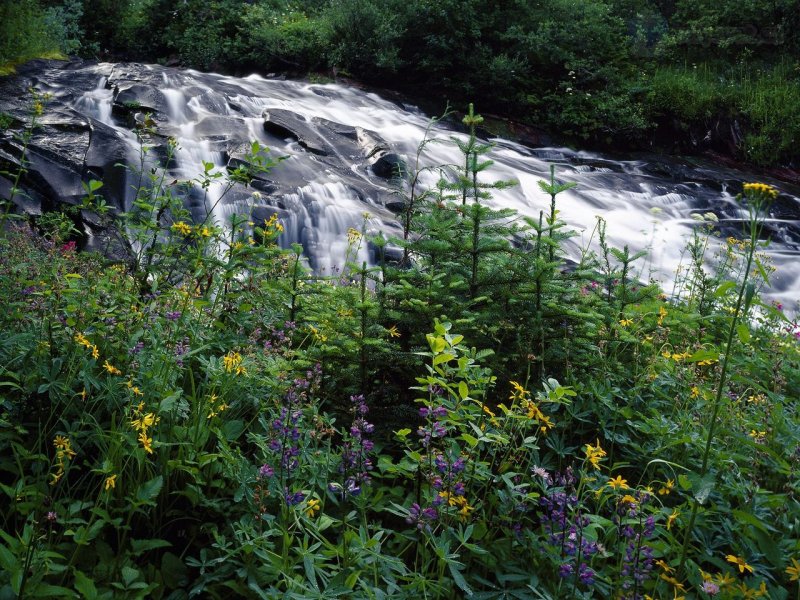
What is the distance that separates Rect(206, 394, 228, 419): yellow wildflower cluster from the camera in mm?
2102

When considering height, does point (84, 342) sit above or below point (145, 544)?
above

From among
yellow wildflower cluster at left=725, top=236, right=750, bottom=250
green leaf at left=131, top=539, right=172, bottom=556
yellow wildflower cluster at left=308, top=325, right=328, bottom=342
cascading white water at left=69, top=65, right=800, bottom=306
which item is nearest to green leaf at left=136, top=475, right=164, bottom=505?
green leaf at left=131, top=539, right=172, bottom=556

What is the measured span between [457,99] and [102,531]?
12.9m

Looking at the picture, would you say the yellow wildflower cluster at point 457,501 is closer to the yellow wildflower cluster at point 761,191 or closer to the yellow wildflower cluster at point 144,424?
the yellow wildflower cluster at point 144,424

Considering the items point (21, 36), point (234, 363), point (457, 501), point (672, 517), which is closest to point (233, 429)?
point (234, 363)

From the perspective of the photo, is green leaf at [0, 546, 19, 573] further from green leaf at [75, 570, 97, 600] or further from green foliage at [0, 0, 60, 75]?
green foliage at [0, 0, 60, 75]

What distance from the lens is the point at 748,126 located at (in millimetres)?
13375

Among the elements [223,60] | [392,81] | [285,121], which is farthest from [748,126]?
[223,60]

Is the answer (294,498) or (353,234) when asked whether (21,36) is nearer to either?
(353,234)

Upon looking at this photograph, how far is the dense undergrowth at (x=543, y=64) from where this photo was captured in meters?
13.1

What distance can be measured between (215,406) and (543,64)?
13.6 meters

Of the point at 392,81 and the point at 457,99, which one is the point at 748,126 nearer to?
the point at 457,99

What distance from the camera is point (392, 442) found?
242 centimetres

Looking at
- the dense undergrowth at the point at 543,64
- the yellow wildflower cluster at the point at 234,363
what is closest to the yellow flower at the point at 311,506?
the yellow wildflower cluster at the point at 234,363
